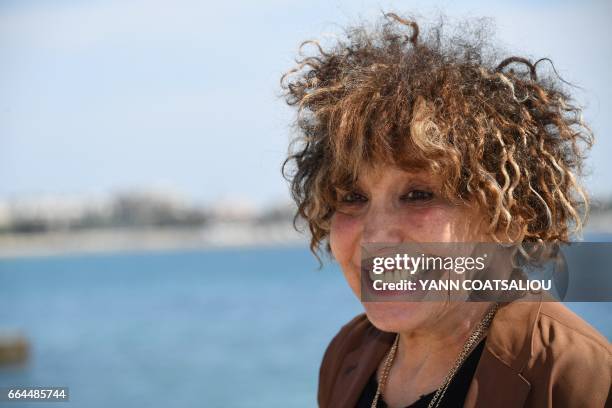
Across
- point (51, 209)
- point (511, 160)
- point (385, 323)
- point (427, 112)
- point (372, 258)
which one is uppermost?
point (427, 112)

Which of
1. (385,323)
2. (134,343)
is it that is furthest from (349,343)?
(134,343)

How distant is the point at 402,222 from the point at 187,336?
29.5m

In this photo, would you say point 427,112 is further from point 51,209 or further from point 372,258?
point 51,209

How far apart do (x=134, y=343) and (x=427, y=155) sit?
28965 mm

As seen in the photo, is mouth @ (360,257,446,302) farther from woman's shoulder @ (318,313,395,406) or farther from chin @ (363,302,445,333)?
woman's shoulder @ (318,313,395,406)

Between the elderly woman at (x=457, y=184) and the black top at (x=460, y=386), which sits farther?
the black top at (x=460, y=386)

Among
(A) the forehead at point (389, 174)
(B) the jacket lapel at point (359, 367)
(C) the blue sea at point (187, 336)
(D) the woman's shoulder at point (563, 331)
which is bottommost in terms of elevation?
(C) the blue sea at point (187, 336)

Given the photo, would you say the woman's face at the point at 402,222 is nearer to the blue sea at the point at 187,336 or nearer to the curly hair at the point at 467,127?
the curly hair at the point at 467,127

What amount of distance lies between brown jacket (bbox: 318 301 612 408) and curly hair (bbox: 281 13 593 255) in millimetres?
227

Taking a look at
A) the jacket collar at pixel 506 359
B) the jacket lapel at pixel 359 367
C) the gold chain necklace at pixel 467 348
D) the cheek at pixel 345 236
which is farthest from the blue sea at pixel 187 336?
the jacket collar at pixel 506 359

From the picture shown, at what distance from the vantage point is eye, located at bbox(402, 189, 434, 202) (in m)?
2.11

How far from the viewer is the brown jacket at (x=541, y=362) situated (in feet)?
5.96

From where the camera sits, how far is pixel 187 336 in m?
30.7

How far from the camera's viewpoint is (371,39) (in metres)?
2.35
